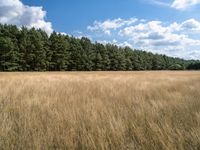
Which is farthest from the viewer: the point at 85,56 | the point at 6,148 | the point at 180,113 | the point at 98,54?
the point at 98,54

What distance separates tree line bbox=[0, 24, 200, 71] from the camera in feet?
183

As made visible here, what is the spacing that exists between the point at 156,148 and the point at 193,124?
4.19ft

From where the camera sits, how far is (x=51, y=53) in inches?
2552

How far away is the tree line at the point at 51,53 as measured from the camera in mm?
55656

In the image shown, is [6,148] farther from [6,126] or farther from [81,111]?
[81,111]

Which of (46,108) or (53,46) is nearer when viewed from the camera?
(46,108)

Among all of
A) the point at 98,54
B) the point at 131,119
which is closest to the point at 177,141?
the point at 131,119

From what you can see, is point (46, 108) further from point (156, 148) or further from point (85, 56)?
point (85, 56)

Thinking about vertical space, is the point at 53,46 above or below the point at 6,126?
above

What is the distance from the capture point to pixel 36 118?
16.9 ft

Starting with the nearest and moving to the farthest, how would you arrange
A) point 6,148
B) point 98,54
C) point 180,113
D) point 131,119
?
1. point 6,148
2. point 131,119
3. point 180,113
4. point 98,54

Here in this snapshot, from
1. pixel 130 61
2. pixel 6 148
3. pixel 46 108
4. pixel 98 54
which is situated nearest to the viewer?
pixel 6 148

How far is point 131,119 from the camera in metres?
5.01

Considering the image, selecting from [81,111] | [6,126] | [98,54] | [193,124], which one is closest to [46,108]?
[81,111]
